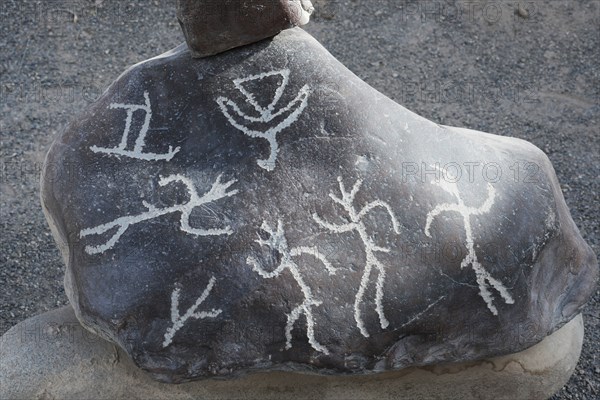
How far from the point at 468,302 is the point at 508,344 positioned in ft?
0.56

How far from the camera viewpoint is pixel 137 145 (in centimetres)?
199

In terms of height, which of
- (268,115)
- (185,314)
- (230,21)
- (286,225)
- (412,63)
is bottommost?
(412,63)

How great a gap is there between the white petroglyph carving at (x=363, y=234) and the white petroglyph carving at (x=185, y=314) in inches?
11.2

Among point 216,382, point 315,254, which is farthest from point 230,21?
point 216,382

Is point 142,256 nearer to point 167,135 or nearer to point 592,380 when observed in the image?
point 167,135

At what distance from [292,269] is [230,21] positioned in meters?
0.58

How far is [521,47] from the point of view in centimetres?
375

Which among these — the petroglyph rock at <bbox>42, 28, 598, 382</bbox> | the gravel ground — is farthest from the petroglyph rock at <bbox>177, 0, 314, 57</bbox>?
the gravel ground

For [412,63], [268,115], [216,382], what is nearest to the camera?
[268,115]

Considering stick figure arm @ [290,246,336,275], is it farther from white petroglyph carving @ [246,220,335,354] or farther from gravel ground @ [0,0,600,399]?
gravel ground @ [0,0,600,399]

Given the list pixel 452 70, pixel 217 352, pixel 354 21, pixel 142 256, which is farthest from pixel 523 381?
pixel 354 21

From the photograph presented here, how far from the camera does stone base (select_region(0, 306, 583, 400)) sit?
6.97ft

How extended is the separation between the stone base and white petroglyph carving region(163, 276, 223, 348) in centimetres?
32

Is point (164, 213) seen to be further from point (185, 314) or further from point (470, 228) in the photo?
point (470, 228)
